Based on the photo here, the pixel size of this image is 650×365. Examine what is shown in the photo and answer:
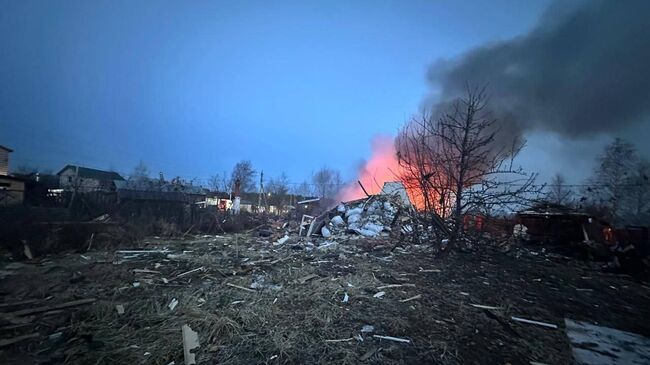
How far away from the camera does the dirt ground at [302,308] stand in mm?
3422

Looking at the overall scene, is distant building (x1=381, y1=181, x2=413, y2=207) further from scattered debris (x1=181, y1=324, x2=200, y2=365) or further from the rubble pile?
scattered debris (x1=181, y1=324, x2=200, y2=365)

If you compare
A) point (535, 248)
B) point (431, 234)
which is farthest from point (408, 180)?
point (535, 248)

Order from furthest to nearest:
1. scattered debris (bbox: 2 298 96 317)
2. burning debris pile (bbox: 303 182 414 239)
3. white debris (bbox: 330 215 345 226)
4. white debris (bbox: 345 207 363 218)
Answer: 1. white debris (bbox: 345 207 363 218)
2. white debris (bbox: 330 215 345 226)
3. burning debris pile (bbox: 303 182 414 239)
4. scattered debris (bbox: 2 298 96 317)

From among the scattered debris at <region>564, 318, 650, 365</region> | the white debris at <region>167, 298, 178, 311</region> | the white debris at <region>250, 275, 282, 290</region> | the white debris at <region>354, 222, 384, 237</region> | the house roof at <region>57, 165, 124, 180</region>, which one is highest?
the house roof at <region>57, 165, 124, 180</region>

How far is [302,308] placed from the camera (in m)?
4.65

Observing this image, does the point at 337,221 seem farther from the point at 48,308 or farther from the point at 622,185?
the point at 622,185

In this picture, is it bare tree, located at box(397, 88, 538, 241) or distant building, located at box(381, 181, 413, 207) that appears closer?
bare tree, located at box(397, 88, 538, 241)

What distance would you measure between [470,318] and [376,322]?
4.66 feet

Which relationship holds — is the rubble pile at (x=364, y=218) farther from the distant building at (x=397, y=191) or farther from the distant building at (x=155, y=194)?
the distant building at (x=155, y=194)

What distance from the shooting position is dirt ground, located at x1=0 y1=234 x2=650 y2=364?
342cm

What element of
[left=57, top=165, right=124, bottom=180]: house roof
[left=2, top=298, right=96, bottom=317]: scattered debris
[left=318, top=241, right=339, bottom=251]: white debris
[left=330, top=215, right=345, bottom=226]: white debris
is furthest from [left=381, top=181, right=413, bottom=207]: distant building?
[left=57, top=165, right=124, bottom=180]: house roof

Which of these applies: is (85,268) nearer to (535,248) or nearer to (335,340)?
(335,340)

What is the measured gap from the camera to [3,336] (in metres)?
3.71

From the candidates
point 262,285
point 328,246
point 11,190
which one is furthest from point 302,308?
point 11,190
